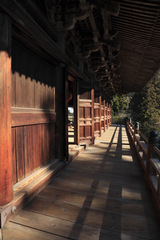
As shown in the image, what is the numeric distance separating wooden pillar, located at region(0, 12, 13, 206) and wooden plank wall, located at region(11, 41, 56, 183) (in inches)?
14.9

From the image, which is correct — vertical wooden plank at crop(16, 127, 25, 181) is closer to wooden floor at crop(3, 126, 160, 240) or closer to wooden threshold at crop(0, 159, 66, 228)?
wooden threshold at crop(0, 159, 66, 228)

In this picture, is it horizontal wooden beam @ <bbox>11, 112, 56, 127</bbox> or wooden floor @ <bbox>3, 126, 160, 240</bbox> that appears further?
horizontal wooden beam @ <bbox>11, 112, 56, 127</bbox>

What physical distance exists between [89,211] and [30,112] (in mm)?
1783

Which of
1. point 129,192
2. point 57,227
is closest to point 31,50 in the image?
point 57,227

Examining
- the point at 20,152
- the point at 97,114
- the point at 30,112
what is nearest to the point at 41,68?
the point at 30,112

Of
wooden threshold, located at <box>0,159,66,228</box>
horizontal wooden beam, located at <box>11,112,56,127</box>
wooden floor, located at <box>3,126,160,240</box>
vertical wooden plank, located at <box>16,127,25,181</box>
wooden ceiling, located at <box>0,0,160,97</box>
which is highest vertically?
wooden ceiling, located at <box>0,0,160,97</box>

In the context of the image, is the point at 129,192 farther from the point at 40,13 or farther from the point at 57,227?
the point at 40,13

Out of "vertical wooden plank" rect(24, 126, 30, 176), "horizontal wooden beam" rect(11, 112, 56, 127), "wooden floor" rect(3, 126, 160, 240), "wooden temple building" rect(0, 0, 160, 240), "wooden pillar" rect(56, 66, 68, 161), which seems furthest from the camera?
"wooden pillar" rect(56, 66, 68, 161)

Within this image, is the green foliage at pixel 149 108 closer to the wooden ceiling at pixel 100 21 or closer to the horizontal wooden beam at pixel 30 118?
the wooden ceiling at pixel 100 21

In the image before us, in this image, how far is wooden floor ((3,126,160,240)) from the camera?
1.77m

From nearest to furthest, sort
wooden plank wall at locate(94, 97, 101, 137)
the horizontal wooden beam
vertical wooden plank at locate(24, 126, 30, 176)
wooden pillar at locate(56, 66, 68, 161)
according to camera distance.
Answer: the horizontal wooden beam, vertical wooden plank at locate(24, 126, 30, 176), wooden pillar at locate(56, 66, 68, 161), wooden plank wall at locate(94, 97, 101, 137)

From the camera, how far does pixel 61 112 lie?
3781 millimetres

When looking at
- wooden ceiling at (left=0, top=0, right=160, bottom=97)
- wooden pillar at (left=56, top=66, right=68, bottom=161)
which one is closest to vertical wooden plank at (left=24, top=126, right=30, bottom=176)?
wooden pillar at (left=56, top=66, right=68, bottom=161)

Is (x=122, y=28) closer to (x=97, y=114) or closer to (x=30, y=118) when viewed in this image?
(x=30, y=118)
